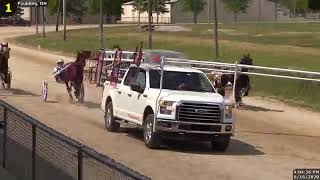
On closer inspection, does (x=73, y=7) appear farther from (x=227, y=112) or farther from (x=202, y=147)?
(x=227, y=112)

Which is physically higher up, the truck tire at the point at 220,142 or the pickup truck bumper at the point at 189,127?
the pickup truck bumper at the point at 189,127

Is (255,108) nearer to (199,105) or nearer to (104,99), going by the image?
(104,99)

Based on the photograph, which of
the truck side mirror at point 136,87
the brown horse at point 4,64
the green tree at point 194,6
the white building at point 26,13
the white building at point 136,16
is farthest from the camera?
the white building at point 26,13

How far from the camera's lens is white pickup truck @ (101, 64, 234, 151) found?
14.2 meters

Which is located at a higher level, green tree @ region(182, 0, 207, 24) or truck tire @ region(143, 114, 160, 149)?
green tree @ region(182, 0, 207, 24)

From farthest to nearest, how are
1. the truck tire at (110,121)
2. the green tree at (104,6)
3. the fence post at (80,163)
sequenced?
→ the green tree at (104,6), the truck tire at (110,121), the fence post at (80,163)

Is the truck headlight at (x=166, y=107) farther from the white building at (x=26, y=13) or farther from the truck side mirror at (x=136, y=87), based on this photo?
the white building at (x=26, y=13)

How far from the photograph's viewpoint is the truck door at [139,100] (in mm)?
15297

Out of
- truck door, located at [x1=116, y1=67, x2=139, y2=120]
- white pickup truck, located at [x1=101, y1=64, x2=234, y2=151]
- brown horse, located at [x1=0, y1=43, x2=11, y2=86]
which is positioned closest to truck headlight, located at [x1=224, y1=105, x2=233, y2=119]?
white pickup truck, located at [x1=101, y1=64, x2=234, y2=151]

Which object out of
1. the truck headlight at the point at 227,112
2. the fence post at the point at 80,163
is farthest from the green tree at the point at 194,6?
the fence post at the point at 80,163

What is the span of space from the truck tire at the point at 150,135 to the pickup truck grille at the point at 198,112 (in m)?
0.69

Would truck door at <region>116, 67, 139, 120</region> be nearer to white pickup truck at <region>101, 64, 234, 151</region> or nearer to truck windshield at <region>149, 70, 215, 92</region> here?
white pickup truck at <region>101, 64, 234, 151</region>

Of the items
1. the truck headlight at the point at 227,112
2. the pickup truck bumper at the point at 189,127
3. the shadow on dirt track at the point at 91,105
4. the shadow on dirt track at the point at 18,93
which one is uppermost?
the truck headlight at the point at 227,112

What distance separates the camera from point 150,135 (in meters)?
14.6
